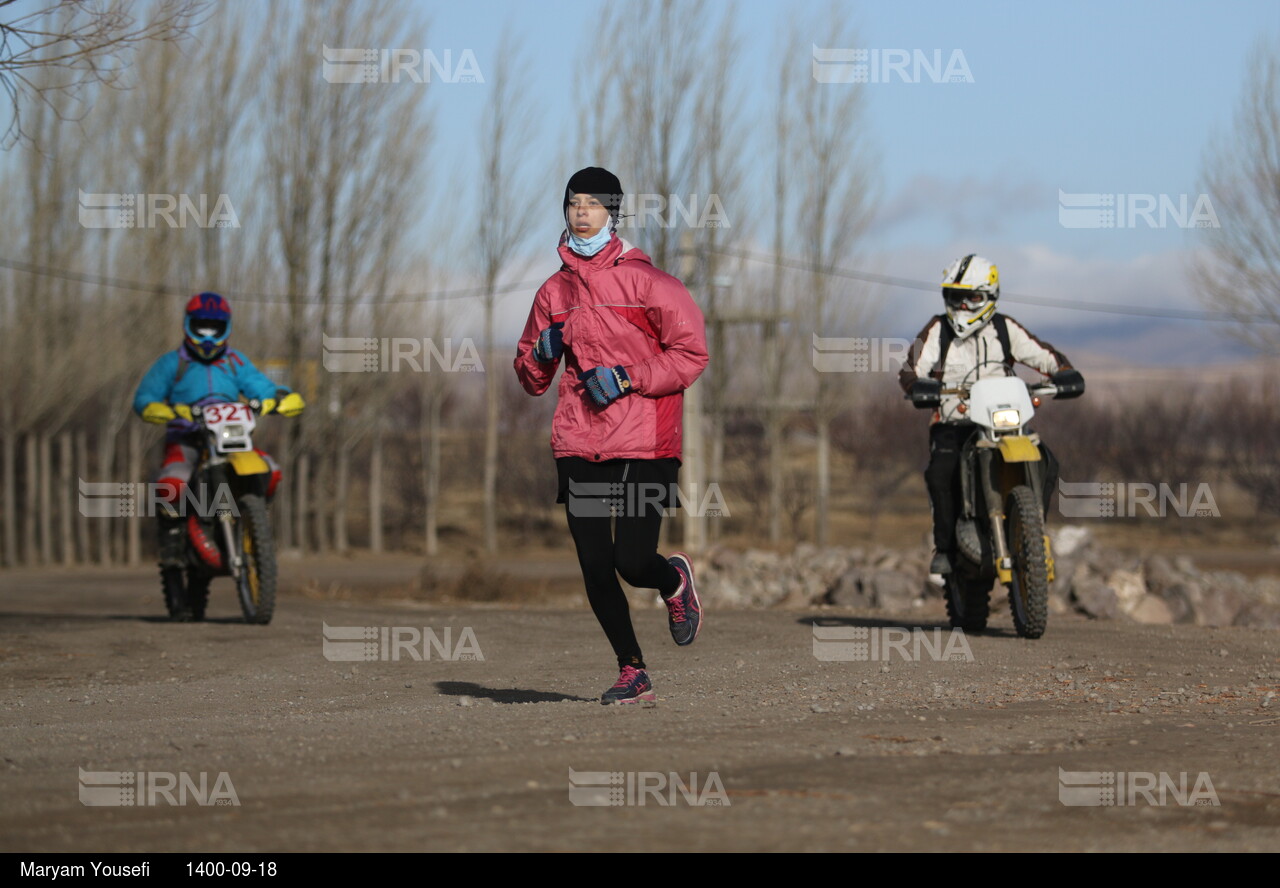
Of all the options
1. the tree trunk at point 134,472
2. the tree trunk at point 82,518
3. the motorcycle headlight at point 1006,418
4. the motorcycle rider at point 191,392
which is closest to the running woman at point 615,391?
the motorcycle headlight at point 1006,418

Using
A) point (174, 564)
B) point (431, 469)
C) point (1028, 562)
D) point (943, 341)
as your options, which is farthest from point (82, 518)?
point (1028, 562)

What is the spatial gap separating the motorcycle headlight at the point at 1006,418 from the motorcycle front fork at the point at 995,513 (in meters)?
0.18

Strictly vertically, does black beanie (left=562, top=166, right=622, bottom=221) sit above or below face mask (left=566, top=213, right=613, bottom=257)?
above

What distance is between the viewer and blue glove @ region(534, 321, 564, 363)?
577 centimetres

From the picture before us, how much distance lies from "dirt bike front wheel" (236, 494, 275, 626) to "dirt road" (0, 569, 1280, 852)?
3.54 feet

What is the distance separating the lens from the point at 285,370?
31438 mm

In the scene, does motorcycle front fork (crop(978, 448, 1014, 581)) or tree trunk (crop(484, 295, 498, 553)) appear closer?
motorcycle front fork (crop(978, 448, 1014, 581))

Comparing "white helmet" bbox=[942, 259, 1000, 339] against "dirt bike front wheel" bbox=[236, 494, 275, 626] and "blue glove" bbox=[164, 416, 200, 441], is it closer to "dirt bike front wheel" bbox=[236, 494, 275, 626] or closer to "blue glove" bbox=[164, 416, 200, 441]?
"dirt bike front wheel" bbox=[236, 494, 275, 626]

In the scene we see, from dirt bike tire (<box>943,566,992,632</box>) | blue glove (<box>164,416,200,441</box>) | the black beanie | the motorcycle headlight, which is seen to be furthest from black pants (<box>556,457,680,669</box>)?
blue glove (<box>164,416,200,441</box>)

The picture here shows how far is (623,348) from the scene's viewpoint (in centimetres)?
576

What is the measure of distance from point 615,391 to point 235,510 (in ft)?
17.3

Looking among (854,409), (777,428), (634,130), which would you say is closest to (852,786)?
(634,130)
